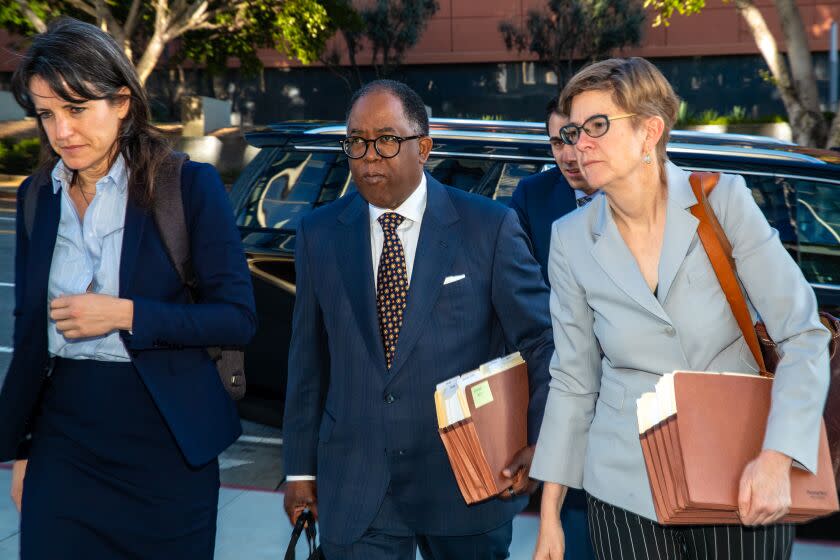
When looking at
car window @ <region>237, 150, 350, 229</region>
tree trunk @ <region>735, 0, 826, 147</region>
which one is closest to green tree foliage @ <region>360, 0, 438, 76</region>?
tree trunk @ <region>735, 0, 826, 147</region>

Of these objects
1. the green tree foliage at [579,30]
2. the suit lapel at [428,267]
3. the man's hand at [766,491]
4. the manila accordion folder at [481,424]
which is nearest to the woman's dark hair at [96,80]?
the suit lapel at [428,267]

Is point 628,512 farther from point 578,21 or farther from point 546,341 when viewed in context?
point 578,21

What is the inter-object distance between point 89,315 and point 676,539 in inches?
60.4

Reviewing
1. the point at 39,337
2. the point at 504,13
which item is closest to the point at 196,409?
the point at 39,337

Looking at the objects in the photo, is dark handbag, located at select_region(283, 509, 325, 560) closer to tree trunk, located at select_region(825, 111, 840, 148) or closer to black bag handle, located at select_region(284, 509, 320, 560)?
black bag handle, located at select_region(284, 509, 320, 560)

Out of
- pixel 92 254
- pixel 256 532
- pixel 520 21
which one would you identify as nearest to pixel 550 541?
pixel 92 254

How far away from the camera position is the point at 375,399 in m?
2.99

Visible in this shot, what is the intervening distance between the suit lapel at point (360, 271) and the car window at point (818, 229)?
9.98ft

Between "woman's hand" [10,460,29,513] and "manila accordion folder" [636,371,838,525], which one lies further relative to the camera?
"woman's hand" [10,460,29,513]

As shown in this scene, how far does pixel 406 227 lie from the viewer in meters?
3.12

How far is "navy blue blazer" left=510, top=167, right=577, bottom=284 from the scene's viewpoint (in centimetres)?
432

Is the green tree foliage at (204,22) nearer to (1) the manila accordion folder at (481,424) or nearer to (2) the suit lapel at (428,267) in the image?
(2) the suit lapel at (428,267)

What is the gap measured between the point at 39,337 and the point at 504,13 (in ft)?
125

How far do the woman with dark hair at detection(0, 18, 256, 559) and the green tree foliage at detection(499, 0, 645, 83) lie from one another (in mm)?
33432
